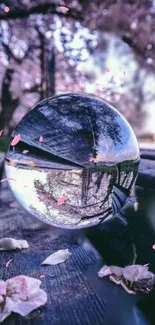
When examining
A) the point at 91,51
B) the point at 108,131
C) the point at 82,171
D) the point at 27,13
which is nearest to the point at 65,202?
the point at 82,171

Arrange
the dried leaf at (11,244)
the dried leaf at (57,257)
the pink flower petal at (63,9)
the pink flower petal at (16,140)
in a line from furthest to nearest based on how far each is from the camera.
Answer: the pink flower petal at (63,9)
the pink flower petal at (16,140)
the dried leaf at (11,244)
the dried leaf at (57,257)

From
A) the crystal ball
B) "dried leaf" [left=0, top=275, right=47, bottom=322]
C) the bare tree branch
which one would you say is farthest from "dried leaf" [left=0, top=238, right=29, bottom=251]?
the bare tree branch

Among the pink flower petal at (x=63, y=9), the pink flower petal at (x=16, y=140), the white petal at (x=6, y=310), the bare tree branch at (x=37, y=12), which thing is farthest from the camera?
the pink flower petal at (x=63, y=9)

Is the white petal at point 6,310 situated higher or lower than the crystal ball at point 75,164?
lower

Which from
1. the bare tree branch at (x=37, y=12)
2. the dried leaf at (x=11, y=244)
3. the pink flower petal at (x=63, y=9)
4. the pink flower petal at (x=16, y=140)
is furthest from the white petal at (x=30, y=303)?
the pink flower petal at (x=63, y=9)

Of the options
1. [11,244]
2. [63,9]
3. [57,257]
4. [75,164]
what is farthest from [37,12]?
[57,257]

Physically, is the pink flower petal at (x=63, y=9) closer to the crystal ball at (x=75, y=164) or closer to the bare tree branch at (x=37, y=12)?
the bare tree branch at (x=37, y=12)

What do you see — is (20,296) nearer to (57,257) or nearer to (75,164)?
(57,257)
